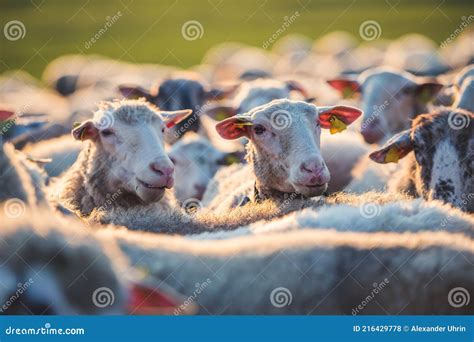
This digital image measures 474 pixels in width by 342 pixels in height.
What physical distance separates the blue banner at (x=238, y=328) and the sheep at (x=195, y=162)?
2697mm

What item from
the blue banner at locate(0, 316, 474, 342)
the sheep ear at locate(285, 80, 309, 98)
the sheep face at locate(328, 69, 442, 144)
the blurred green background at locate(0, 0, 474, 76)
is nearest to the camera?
the blue banner at locate(0, 316, 474, 342)

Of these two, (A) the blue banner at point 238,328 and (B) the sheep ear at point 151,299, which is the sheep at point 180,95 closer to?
(A) the blue banner at point 238,328

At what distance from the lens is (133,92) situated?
7.75 metres

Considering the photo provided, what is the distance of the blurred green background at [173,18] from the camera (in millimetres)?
5836

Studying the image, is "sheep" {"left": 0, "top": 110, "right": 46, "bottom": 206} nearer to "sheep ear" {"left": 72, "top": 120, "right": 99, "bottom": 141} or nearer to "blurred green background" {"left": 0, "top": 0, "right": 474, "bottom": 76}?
"sheep ear" {"left": 72, "top": 120, "right": 99, "bottom": 141}

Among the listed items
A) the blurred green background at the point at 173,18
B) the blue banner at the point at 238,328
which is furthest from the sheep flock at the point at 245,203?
the blurred green background at the point at 173,18

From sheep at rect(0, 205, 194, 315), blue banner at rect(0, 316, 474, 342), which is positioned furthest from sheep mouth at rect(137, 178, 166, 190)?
sheep at rect(0, 205, 194, 315)

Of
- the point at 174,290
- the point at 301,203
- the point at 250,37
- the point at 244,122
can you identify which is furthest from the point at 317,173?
the point at 250,37

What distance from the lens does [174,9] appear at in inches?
244

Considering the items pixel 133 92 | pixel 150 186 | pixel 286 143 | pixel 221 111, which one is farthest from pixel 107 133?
pixel 133 92

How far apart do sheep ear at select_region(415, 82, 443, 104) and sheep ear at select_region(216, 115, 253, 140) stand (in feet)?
8.50

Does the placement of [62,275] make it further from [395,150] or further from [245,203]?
[395,150]

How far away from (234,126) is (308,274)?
192cm

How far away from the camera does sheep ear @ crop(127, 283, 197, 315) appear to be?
303 centimetres
